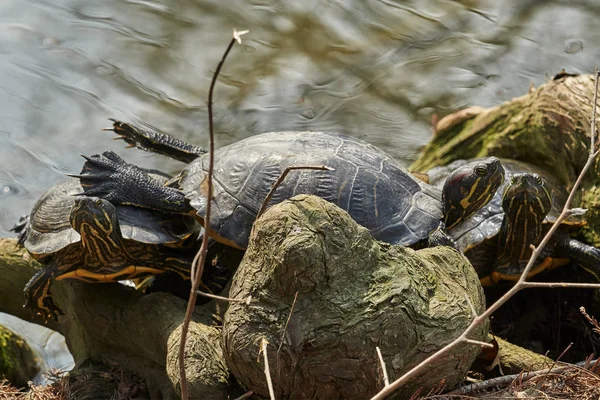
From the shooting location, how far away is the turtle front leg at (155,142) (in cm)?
438

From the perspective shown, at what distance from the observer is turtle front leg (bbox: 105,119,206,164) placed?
4.38 meters

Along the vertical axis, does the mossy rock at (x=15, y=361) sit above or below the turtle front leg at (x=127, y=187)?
below

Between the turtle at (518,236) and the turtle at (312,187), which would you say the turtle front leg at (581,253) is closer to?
the turtle at (518,236)

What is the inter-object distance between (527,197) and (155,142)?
2015 millimetres

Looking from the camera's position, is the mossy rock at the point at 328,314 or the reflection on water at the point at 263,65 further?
the reflection on water at the point at 263,65

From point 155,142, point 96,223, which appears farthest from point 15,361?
point 96,223

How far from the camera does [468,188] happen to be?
3.69 m

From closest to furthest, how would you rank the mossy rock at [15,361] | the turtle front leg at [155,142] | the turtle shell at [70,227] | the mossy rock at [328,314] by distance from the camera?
the mossy rock at [328,314] → the turtle shell at [70,227] → the turtle front leg at [155,142] → the mossy rock at [15,361]

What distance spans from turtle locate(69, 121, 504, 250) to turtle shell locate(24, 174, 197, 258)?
78 millimetres

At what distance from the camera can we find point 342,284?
2662 mm

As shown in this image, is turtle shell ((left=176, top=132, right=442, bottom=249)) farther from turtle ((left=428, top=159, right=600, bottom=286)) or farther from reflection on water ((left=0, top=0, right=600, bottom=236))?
reflection on water ((left=0, top=0, right=600, bottom=236))

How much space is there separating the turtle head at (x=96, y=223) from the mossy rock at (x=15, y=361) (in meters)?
1.63

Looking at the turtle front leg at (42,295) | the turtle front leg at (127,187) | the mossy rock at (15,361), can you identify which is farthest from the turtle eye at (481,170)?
the mossy rock at (15,361)

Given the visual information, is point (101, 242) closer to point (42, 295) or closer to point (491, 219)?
point (42, 295)
